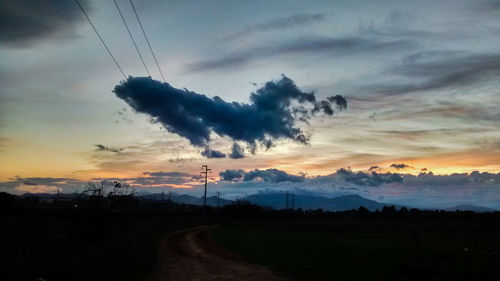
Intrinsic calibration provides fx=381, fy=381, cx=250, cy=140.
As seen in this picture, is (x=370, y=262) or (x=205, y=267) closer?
(x=205, y=267)

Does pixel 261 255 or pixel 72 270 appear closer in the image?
pixel 72 270

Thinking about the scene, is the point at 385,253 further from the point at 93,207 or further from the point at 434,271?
the point at 93,207

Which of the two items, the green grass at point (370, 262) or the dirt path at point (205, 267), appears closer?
the dirt path at point (205, 267)

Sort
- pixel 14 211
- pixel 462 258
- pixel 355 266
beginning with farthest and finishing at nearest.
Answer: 1. pixel 14 211
2. pixel 462 258
3. pixel 355 266

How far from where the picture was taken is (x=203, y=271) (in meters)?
22.0

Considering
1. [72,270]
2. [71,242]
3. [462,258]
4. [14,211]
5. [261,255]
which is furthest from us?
[14,211]

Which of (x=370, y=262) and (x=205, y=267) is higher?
(x=370, y=262)

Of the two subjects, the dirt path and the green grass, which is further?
the green grass

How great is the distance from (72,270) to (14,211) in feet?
293

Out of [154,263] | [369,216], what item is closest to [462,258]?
[154,263]

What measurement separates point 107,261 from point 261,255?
37.3 ft

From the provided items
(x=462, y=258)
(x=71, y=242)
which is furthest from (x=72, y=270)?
(x=462, y=258)

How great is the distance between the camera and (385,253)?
30406 millimetres

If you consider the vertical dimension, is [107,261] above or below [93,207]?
below
